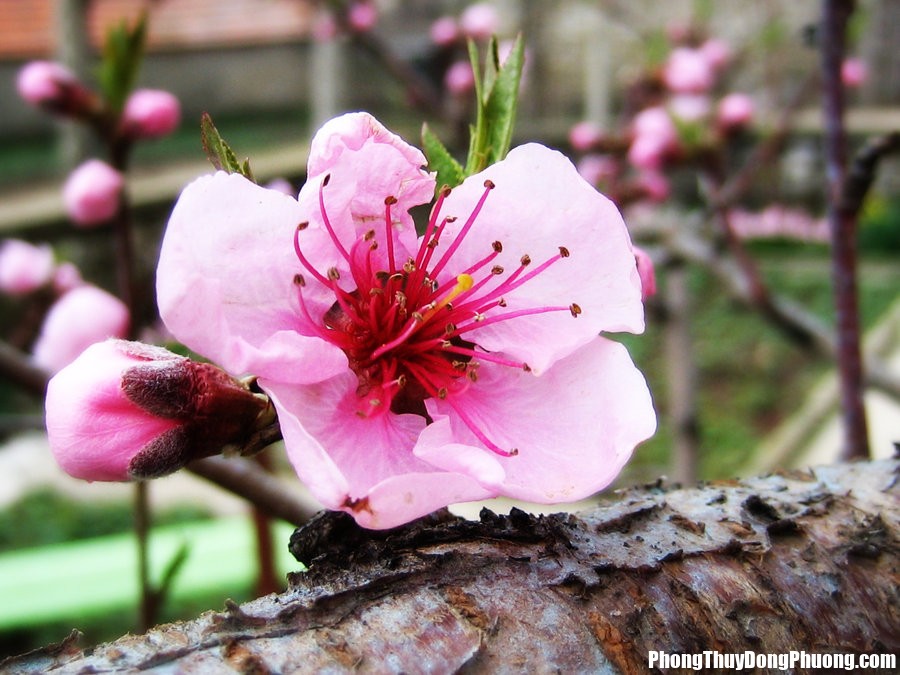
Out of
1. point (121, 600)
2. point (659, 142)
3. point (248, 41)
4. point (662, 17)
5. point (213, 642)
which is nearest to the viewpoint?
point (213, 642)

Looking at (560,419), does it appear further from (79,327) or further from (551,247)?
(79,327)

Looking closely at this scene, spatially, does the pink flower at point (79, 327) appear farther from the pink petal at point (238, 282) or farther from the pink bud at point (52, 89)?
the pink petal at point (238, 282)

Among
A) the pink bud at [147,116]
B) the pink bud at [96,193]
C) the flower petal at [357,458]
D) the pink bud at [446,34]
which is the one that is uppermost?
the pink bud at [446,34]

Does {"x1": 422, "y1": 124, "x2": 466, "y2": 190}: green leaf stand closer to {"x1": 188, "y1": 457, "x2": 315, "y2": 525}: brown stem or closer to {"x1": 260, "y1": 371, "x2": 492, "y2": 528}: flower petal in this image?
{"x1": 260, "y1": 371, "x2": 492, "y2": 528}: flower petal

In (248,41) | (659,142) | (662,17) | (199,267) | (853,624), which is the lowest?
(853,624)

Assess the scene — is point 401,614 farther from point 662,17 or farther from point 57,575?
point 662,17

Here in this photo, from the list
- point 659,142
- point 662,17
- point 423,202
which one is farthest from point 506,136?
point 662,17

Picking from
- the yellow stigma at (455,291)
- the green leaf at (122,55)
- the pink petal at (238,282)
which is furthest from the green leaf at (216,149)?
the green leaf at (122,55)
